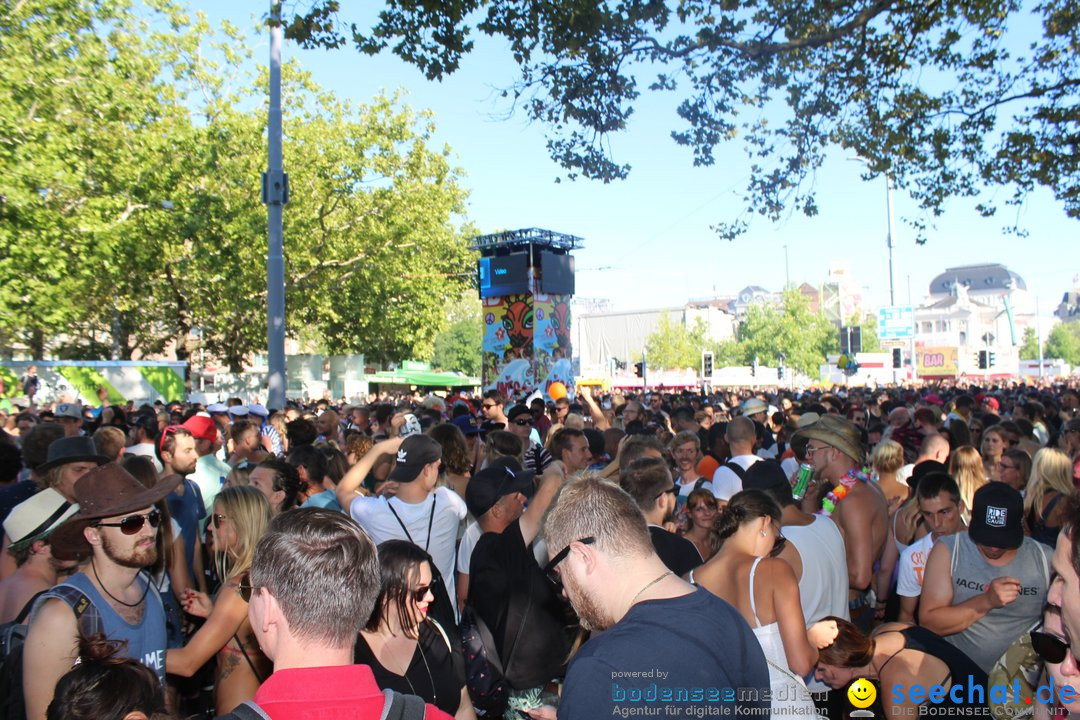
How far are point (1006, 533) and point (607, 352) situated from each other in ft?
333

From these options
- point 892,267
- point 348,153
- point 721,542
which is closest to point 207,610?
point 721,542

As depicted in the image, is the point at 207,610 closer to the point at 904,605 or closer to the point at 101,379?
the point at 904,605

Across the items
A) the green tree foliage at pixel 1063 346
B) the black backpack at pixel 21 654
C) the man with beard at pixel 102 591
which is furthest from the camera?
the green tree foliage at pixel 1063 346

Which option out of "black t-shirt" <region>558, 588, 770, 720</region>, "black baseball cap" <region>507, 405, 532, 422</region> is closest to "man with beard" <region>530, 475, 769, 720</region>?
"black t-shirt" <region>558, 588, 770, 720</region>

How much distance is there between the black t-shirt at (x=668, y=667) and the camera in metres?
1.96

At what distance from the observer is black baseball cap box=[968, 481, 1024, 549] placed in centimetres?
380

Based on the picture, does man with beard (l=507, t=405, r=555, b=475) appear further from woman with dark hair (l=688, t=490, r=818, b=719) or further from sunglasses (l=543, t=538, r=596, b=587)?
sunglasses (l=543, t=538, r=596, b=587)

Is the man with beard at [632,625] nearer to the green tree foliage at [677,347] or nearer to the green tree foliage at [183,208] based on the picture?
the green tree foliage at [183,208]

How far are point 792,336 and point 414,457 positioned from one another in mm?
69893

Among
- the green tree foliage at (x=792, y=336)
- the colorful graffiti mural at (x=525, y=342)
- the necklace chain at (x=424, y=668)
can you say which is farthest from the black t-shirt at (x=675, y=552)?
the green tree foliage at (x=792, y=336)

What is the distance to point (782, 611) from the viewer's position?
323cm

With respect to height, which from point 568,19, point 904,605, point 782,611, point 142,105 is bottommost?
point 904,605

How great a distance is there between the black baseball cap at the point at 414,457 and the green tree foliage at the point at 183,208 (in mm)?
14255

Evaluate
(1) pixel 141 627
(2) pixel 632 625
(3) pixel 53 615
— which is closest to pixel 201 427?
(1) pixel 141 627
